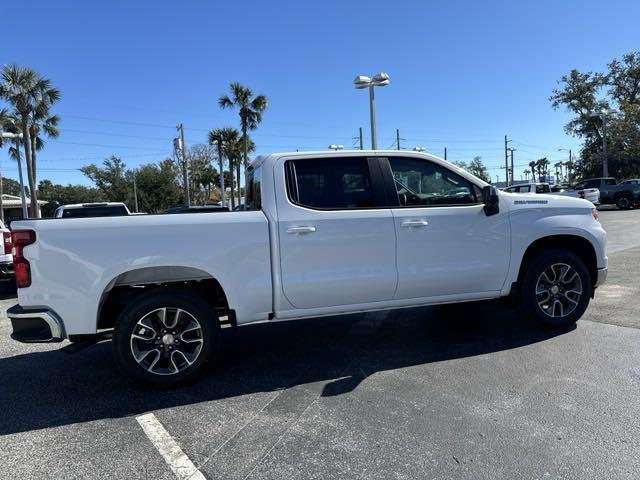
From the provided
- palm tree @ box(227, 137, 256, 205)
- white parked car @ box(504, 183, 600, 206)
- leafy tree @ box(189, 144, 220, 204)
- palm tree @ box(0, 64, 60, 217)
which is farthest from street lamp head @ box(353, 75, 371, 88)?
leafy tree @ box(189, 144, 220, 204)

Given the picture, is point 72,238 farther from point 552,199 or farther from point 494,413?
point 552,199

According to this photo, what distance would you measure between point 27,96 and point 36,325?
32.0 m

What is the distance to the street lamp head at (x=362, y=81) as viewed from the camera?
790 inches

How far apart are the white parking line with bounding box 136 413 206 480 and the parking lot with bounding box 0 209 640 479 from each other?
4 centimetres

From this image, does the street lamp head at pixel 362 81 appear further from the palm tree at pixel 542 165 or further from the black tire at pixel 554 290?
the palm tree at pixel 542 165

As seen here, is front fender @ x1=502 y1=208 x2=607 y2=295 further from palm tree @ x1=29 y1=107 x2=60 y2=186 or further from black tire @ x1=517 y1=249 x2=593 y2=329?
palm tree @ x1=29 y1=107 x2=60 y2=186

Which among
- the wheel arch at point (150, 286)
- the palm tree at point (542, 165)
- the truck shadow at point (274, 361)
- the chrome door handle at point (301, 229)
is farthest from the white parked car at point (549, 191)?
the palm tree at point (542, 165)

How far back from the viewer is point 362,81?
2012 centimetres

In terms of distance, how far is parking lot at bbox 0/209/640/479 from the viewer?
3012mm

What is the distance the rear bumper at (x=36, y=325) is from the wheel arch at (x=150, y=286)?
322 millimetres

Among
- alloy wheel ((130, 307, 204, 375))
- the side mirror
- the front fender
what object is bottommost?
alloy wheel ((130, 307, 204, 375))

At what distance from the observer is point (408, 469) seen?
2.91 metres

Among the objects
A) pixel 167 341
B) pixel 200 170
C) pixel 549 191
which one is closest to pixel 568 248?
pixel 167 341

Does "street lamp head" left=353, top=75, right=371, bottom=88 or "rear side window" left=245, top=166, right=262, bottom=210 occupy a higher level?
"street lamp head" left=353, top=75, right=371, bottom=88
